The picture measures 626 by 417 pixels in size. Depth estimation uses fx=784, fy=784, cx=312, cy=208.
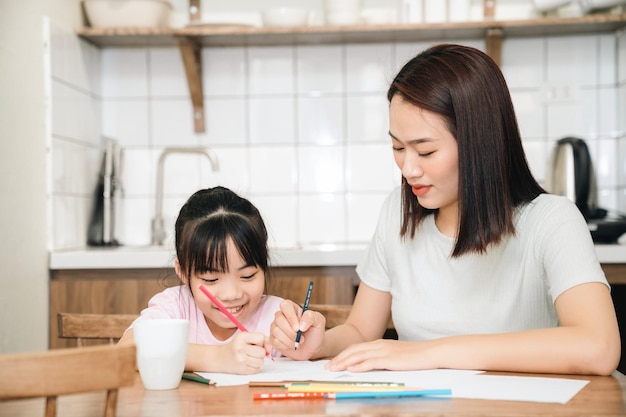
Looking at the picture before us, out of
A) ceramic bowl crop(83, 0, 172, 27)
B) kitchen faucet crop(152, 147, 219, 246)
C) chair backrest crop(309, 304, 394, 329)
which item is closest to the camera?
chair backrest crop(309, 304, 394, 329)

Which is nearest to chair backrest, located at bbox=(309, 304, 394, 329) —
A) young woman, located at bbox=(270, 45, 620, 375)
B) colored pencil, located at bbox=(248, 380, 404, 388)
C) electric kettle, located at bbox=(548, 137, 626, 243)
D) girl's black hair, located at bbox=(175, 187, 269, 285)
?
young woman, located at bbox=(270, 45, 620, 375)

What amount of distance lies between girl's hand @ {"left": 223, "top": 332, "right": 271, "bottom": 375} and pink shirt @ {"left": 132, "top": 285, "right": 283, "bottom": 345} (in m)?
0.31

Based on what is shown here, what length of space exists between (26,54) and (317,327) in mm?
1481

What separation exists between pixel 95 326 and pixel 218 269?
0.86 ft

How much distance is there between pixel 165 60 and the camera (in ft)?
9.78

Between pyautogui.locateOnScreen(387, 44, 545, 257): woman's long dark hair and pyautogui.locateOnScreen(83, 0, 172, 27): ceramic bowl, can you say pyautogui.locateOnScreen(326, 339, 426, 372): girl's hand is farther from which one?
pyautogui.locateOnScreen(83, 0, 172, 27): ceramic bowl

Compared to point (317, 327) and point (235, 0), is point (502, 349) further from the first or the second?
point (235, 0)

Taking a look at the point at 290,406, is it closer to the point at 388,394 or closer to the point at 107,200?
the point at 388,394

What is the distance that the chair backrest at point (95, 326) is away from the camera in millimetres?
1496

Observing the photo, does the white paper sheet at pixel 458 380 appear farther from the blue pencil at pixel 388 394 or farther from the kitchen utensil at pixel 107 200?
the kitchen utensil at pixel 107 200

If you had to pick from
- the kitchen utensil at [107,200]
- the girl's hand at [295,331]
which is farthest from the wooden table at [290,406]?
the kitchen utensil at [107,200]

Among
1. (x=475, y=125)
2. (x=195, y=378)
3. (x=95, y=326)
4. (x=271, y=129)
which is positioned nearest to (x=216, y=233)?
(x=95, y=326)

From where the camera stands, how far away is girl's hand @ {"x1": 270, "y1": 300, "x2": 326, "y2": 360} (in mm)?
1288

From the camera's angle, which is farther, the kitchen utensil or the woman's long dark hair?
the kitchen utensil
